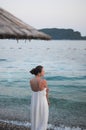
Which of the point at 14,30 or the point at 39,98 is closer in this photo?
the point at 14,30

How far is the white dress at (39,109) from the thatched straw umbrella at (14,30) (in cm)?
85

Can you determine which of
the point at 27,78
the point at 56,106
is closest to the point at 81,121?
the point at 56,106

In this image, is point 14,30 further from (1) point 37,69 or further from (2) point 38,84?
(2) point 38,84

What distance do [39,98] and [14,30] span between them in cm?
108

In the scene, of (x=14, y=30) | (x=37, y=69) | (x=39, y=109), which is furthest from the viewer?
(x=39, y=109)

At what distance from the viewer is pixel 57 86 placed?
23031 mm

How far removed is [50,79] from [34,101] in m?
22.3

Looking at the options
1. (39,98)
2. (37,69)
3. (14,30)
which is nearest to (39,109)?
(39,98)

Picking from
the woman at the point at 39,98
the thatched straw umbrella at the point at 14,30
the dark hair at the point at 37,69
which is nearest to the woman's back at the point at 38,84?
the woman at the point at 39,98

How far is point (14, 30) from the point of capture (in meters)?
5.03

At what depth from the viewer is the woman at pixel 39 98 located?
5168 mm

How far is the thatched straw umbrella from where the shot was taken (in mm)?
4946

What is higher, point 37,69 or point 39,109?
point 37,69

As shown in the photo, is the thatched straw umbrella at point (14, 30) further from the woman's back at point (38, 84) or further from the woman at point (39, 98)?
the woman's back at point (38, 84)
